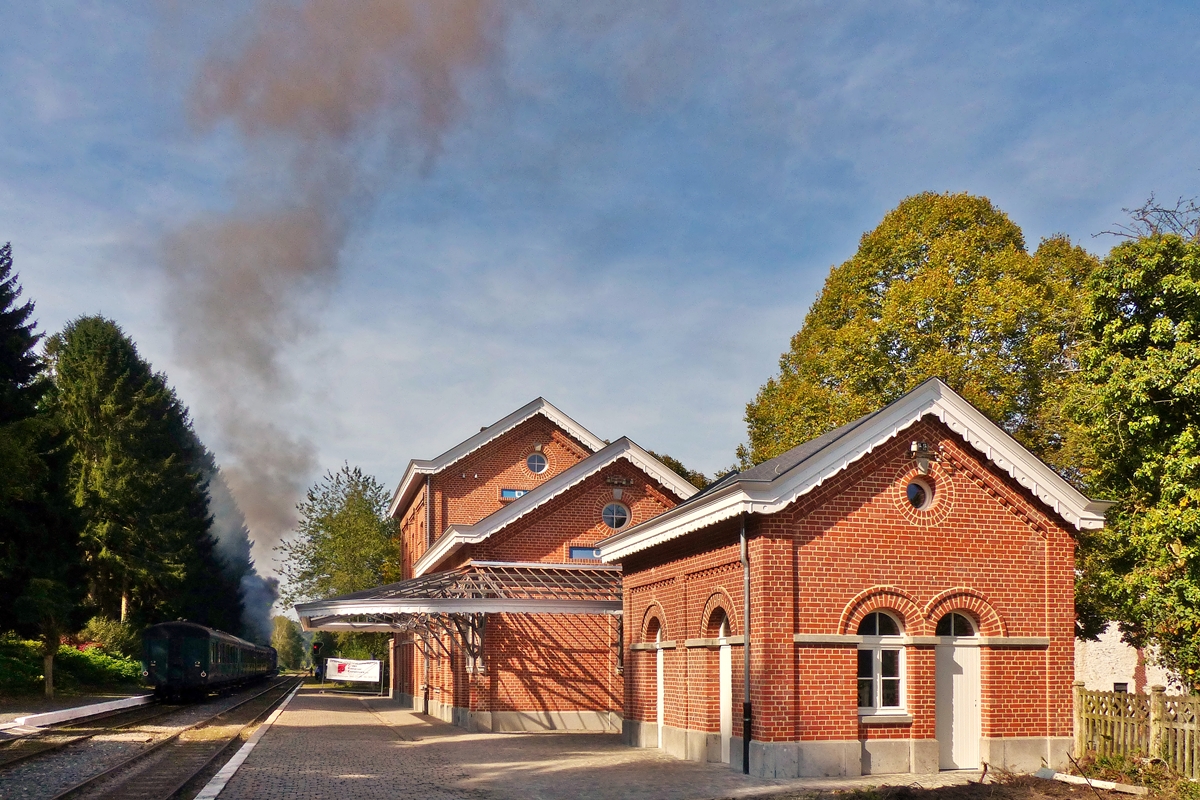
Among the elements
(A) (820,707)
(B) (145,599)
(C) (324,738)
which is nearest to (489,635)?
(C) (324,738)

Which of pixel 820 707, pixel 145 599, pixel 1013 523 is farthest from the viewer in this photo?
pixel 145 599

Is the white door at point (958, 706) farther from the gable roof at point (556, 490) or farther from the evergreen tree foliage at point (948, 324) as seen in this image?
the gable roof at point (556, 490)

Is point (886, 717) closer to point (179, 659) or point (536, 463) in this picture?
point (536, 463)

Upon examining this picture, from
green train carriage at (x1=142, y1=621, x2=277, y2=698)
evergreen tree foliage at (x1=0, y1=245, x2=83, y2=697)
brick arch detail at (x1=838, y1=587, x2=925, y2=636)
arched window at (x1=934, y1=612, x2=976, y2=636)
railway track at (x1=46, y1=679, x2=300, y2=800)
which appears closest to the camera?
railway track at (x1=46, y1=679, x2=300, y2=800)

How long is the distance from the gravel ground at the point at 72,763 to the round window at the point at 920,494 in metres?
12.8

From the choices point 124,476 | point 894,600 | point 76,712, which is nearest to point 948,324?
point 894,600

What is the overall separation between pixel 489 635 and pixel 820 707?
477 inches

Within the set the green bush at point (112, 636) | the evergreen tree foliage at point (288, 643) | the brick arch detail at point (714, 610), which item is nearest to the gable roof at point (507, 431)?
the brick arch detail at point (714, 610)

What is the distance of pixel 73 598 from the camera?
3791 centimetres

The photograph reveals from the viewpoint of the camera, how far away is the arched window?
16.8 metres

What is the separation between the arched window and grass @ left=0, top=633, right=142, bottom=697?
32702mm

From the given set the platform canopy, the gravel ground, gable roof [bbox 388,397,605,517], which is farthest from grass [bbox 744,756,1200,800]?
gable roof [bbox 388,397,605,517]

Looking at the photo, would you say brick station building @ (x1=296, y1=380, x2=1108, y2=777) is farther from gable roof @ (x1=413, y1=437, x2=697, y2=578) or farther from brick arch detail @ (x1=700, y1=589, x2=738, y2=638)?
gable roof @ (x1=413, y1=437, x2=697, y2=578)

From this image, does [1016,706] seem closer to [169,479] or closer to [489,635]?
[489,635]
